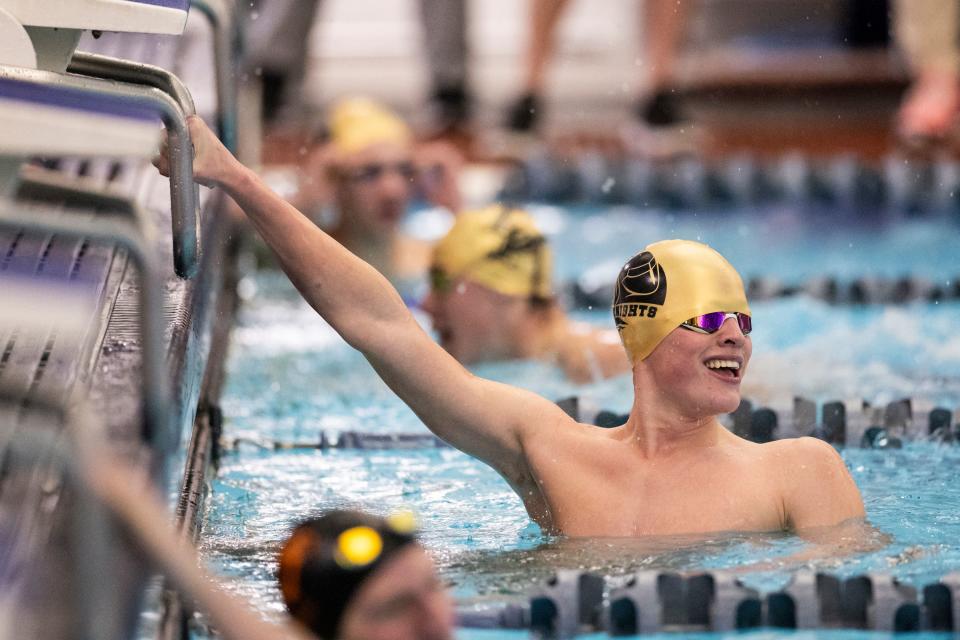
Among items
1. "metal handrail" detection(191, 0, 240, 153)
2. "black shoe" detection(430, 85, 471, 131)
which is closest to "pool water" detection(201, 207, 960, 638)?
"metal handrail" detection(191, 0, 240, 153)

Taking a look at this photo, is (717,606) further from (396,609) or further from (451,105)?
(451,105)

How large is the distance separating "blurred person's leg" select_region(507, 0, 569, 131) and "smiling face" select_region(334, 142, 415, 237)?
193 cm

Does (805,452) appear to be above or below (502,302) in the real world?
below

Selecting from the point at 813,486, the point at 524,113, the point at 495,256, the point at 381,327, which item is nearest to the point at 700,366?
the point at 813,486

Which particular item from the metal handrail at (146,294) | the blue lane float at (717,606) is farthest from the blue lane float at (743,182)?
the metal handrail at (146,294)

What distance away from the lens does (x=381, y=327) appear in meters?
2.74

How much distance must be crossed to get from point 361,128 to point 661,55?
2.02m

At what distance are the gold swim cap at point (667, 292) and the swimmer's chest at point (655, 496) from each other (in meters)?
0.24

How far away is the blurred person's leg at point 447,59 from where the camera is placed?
8.13 metres

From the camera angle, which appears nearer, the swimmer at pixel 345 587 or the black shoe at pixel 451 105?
the swimmer at pixel 345 587

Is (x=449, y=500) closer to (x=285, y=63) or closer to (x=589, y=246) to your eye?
(x=589, y=246)

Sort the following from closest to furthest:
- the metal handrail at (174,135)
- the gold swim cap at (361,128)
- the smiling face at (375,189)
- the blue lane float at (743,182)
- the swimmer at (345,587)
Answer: the swimmer at (345,587), the metal handrail at (174,135), the smiling face at (375,189), the gold swim cap at (361,128), the blue lane float at (743,182)

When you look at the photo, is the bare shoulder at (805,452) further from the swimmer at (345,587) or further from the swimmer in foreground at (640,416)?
the swimmer at (345,587)

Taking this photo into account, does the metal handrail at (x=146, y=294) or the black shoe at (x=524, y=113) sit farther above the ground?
the black shoe at (x=524, y=113)
